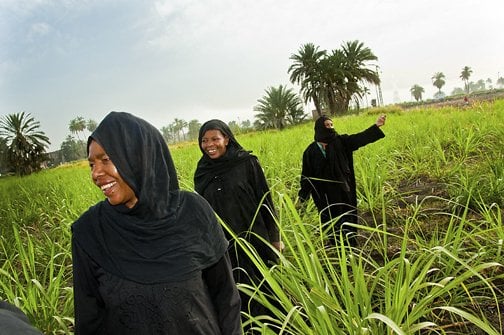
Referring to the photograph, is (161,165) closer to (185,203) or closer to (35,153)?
(185,203)

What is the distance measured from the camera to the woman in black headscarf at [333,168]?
3.04 m

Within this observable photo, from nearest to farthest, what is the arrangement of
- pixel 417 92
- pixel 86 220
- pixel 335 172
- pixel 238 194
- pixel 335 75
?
1. pixel 86 220
2. pixel 238 194
3. pixel 335 172
4. pixel 335 75
5. pixel 417 92

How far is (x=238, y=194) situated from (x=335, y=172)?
43.8 inches

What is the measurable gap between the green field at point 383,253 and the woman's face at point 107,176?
23.9 inches

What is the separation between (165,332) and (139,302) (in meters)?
0.12

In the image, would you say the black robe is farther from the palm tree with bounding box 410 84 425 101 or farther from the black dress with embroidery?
the palm tree with bounding box 410 84 425 101

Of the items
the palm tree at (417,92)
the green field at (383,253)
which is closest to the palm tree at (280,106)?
the green field at (383,253)

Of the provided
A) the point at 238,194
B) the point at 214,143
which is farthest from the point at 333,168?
the point at 214,143

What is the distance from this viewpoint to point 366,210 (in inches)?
152

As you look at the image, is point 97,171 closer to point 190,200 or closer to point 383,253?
point 190,200

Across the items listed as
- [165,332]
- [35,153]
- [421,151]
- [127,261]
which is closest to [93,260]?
[127,261]

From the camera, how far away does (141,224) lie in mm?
1107

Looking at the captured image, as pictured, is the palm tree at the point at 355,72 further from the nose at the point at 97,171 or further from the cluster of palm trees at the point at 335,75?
the nose at the point at 97,171

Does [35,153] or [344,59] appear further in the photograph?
[344,59]
